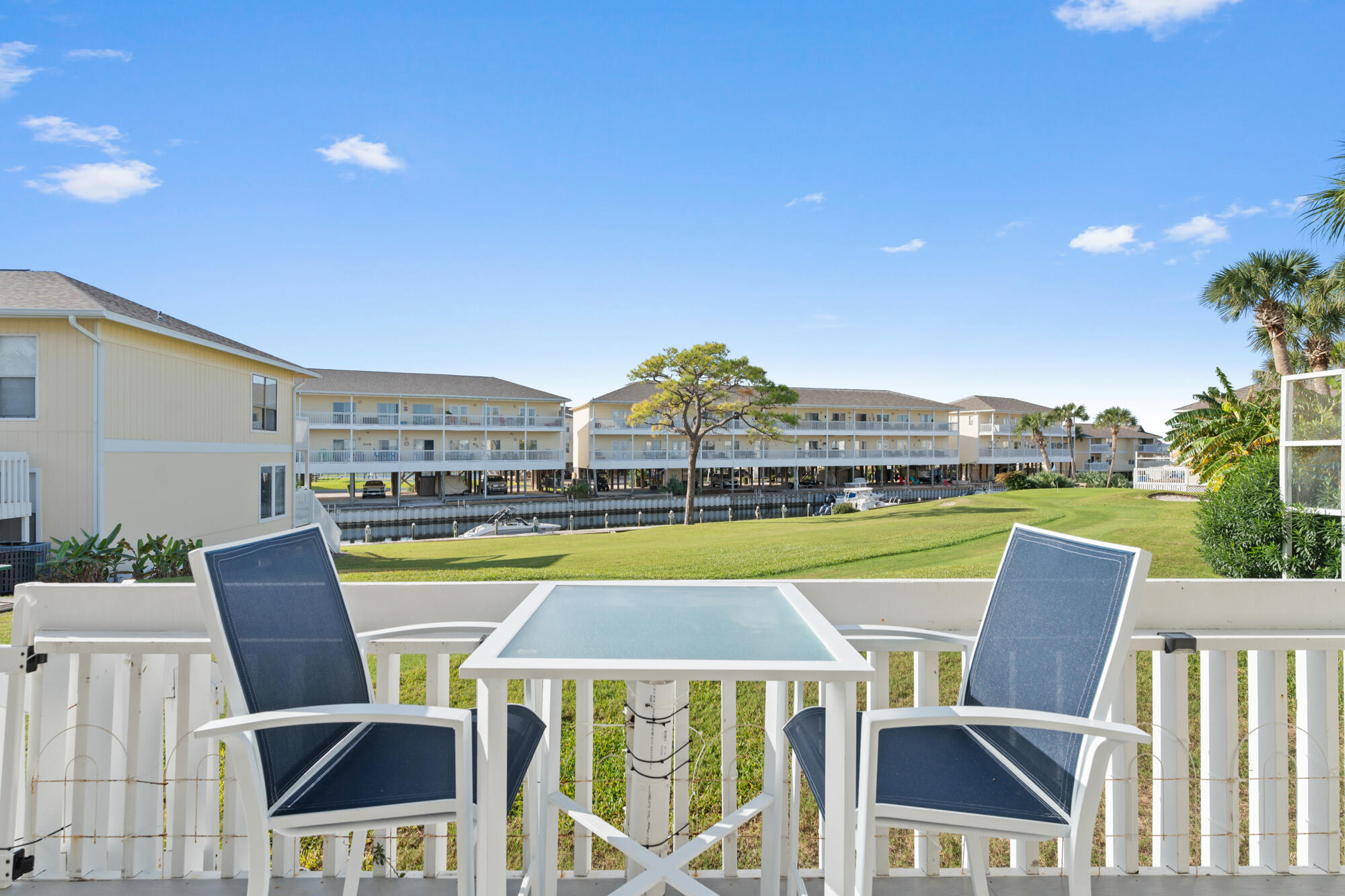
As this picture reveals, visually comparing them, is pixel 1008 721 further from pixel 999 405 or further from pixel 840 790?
pixel 999 405

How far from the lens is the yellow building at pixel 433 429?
32.1m

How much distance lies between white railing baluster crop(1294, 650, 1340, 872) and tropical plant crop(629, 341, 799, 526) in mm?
23349

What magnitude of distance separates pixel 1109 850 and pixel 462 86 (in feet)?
45.0

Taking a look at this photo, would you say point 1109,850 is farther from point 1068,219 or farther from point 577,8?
point 1068,219

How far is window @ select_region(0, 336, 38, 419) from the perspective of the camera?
35.1 ft

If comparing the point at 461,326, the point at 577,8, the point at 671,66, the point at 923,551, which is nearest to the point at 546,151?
the point at 671,66

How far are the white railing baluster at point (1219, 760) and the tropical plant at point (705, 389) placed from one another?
23.3 meters

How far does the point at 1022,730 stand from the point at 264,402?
18.3 m

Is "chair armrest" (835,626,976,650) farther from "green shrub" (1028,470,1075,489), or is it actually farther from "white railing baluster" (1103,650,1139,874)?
"green shrub" (1028,470,1075,489)

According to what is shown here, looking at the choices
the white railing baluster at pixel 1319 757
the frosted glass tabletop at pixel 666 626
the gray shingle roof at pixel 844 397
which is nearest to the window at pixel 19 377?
the frosted glass tabletop at pixel 666 626

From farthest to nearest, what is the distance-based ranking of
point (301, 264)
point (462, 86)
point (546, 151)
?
1. point (301, 264)
2. point (546, 151)
3. point (462, 86)

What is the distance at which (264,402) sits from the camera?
1628 cm

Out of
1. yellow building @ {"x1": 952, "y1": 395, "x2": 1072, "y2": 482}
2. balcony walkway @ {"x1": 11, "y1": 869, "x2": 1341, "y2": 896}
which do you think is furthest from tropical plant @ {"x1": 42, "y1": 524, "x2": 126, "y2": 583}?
yellow building @ {"x1": 952, "y1": 395, "x2": 1072, "y2": 482}

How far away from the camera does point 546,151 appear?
20.3m
